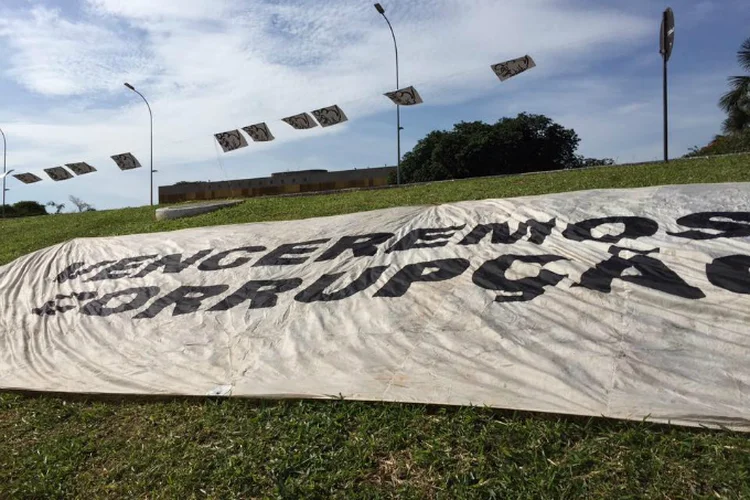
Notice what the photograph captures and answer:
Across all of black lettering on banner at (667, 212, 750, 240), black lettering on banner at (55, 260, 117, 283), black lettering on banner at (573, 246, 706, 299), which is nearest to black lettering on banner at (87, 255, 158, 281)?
black lettering on banner at (55, 260, 117, 283)

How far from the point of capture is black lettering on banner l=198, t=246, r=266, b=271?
203 inches

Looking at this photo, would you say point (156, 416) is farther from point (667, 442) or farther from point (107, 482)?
point (667, 442)

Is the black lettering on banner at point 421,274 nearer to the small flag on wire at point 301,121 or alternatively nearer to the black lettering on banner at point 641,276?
the black lettering on banner at point 641,276

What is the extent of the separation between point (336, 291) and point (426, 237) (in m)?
0.99

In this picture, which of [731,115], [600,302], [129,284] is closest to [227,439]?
[600,302]

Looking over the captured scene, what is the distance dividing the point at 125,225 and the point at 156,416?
31.8 ft

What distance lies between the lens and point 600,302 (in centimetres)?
335

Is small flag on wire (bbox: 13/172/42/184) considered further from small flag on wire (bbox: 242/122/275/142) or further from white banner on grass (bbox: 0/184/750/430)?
white banner on grass (bbox: 0/184/750/430)

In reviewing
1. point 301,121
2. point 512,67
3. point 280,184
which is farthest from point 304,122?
point 280,184

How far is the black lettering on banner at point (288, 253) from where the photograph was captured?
195 inches

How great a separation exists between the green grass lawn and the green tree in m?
28.8

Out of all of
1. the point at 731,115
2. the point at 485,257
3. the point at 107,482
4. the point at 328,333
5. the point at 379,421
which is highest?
the point at 731,115

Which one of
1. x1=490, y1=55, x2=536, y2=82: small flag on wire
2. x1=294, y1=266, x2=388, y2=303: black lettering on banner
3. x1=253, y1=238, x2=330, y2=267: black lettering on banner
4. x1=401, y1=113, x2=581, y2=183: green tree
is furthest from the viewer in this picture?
x1=401, y1=113, x2=581, y2=183: green tree

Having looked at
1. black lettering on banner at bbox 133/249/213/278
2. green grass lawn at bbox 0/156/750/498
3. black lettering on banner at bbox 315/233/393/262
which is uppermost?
black lettering on banner at bbox 315/233/393/262
